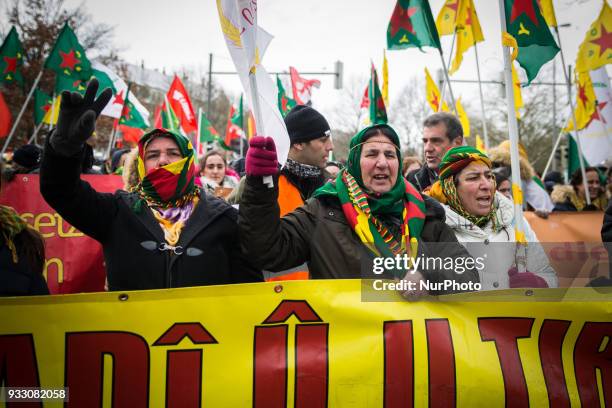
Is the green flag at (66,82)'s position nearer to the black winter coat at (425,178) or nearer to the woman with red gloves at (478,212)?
the black winter coat at (425,178)

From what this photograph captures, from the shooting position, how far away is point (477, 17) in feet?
21.6

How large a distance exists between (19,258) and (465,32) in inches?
239

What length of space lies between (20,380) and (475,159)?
8.72ft

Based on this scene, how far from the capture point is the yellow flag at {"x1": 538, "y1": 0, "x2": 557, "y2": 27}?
4387mm

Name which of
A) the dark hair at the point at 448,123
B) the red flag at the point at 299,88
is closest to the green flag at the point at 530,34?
the dark hair at the point at 448,123

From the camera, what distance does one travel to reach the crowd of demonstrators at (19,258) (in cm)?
234

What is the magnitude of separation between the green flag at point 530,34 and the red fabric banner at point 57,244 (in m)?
3.53

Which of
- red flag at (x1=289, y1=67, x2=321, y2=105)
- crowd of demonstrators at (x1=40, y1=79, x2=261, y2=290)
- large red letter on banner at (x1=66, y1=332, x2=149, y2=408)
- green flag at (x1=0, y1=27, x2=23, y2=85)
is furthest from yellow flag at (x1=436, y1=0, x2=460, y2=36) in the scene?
green flag at (x1=0, y1=27, x2=23, y2=85)

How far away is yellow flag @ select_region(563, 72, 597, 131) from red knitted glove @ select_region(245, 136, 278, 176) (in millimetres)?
6450

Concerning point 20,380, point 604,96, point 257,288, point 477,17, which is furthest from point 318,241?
point 604,96

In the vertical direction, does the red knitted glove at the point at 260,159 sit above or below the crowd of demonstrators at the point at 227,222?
above

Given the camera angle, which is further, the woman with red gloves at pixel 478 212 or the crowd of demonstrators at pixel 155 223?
the woman with red gloves at pixel 478 212

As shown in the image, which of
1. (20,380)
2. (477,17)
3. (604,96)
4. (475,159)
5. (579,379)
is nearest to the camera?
(20,380)

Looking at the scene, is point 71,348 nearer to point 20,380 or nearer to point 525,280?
point 20,380
